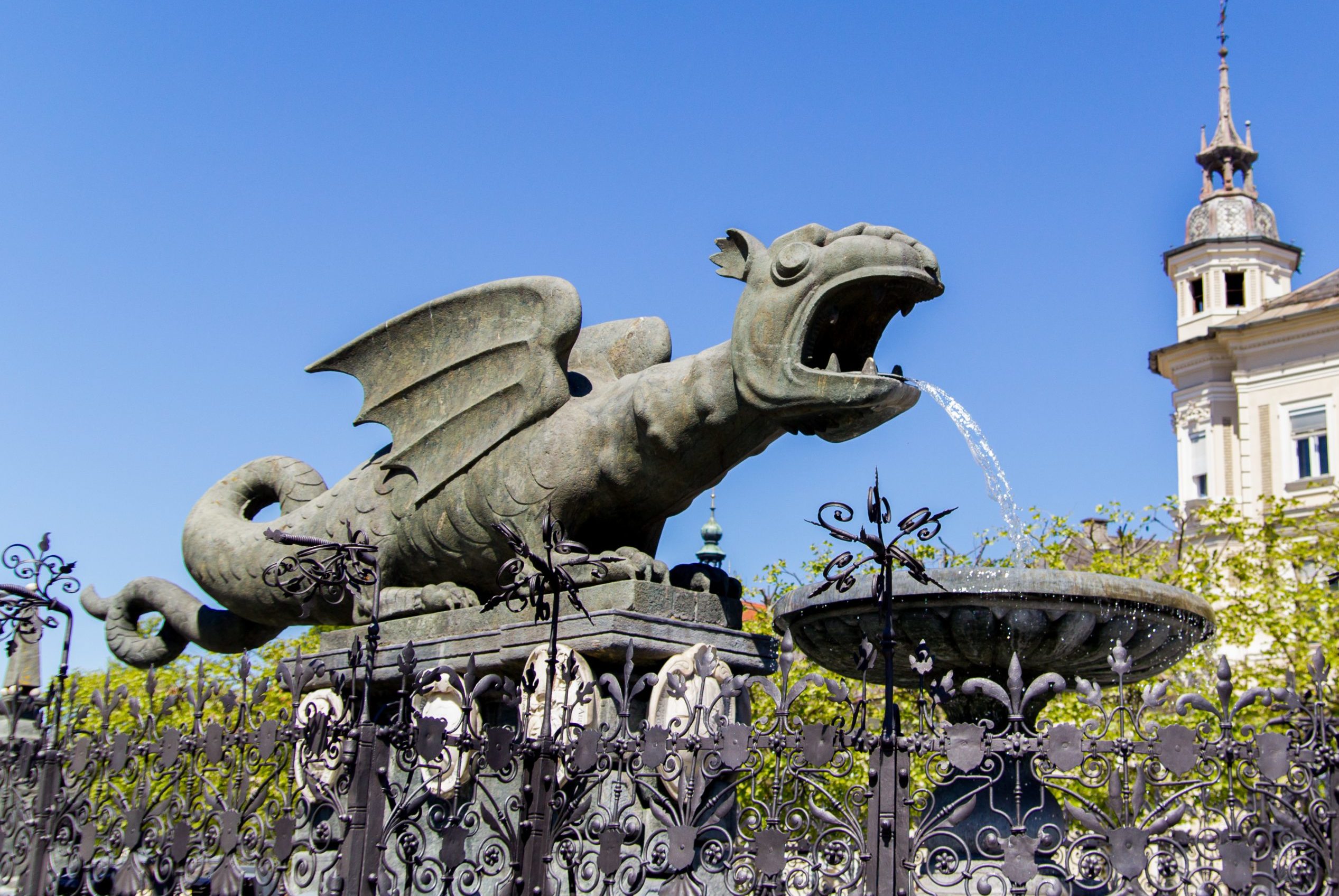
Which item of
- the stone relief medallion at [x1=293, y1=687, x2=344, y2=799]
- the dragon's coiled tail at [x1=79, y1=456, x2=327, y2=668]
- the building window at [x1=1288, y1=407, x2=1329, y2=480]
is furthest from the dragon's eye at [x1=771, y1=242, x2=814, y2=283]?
the building window at [x1=1288, y1=407, x2=1329, y2=480]

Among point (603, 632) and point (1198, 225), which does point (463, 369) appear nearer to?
point (603, 632)

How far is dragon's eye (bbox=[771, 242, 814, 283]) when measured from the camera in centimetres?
653

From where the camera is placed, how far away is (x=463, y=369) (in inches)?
301

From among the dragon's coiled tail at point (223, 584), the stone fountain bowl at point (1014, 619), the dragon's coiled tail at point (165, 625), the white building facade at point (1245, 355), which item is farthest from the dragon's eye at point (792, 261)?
the white building facade at point (1245, 355)

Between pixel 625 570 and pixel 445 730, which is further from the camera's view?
pixel 625 570

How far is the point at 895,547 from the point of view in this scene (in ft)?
15.7

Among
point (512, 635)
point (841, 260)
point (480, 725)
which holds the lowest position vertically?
point (480, 725)

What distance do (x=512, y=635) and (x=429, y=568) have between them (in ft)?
3.12

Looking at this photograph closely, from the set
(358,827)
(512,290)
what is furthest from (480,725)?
(512,290)

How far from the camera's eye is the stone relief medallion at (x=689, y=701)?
5.52 m

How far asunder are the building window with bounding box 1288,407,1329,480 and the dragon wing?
27543 mm

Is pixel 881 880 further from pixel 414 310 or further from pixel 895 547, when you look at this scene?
pixel 414 310

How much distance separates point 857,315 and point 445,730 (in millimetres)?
2667

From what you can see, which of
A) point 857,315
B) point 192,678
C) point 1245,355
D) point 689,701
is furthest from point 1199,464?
point 689,701
